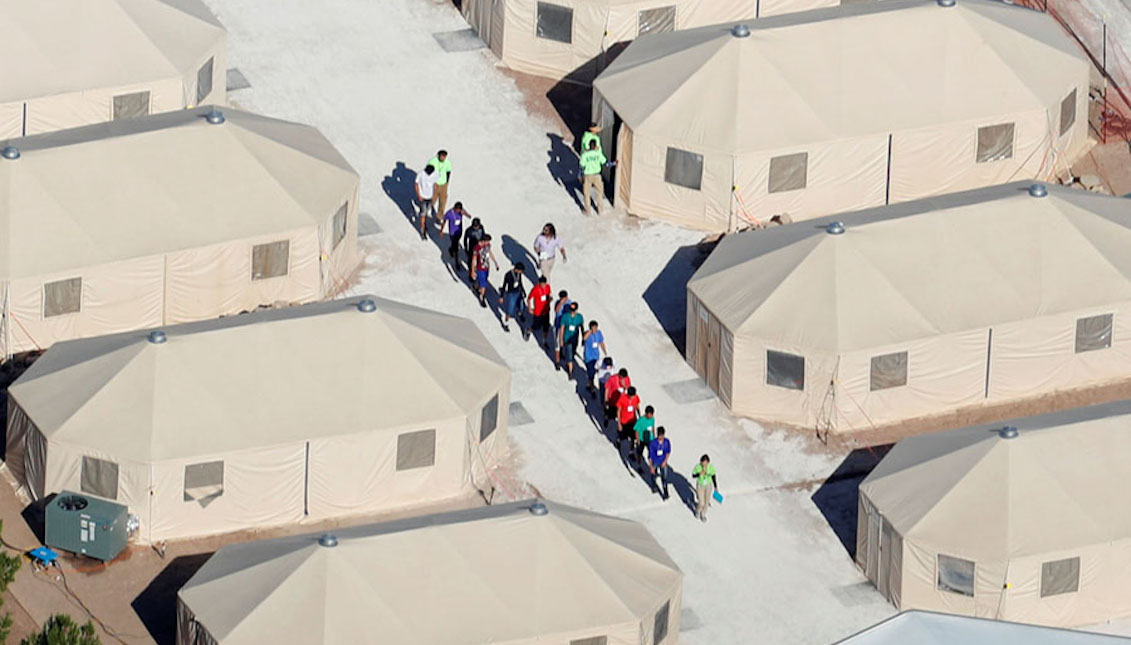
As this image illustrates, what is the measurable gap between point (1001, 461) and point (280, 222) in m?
15.3

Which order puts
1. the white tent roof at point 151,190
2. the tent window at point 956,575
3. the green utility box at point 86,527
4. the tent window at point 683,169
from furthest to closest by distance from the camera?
the tent window at point 683,169, the white tent roof at point 151,190, the green utility box at point 86,527, the tent window at point 956,575

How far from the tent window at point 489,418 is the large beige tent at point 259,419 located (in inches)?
1.6

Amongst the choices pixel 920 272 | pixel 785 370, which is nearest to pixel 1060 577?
pixel 785 370

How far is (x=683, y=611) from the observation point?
193 feet

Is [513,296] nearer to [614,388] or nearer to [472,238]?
[472,238]

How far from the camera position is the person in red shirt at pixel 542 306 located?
211 ft

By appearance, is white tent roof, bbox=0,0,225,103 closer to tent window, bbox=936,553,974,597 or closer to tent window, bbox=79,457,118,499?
tent window, bbox=79,457,118,499

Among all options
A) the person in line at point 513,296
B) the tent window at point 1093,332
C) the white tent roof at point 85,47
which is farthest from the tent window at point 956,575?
the white tent roof at point 85,47

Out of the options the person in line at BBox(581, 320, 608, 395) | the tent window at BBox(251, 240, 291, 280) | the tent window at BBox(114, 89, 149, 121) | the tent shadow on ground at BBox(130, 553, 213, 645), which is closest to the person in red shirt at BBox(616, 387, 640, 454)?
the person in line at BBox(581, 320, 608, 395)

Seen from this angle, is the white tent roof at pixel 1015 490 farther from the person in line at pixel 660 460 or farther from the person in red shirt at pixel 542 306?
the person in red shirt at pixel 542 306

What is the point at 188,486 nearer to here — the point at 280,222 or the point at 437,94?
the point at 280,222

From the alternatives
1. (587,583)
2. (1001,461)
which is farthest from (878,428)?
(587,583)

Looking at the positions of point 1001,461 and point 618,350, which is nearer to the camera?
point 1001,461

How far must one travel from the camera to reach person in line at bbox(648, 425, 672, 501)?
6062 cm
